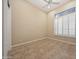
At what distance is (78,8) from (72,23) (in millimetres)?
3506

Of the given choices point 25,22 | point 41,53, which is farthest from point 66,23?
point 41,53

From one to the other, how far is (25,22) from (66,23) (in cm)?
239

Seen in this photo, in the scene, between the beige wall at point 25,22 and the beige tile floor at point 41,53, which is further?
the beige wall at point 25,22

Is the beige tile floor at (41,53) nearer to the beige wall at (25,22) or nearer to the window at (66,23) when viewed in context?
the beige wall at (25,22)

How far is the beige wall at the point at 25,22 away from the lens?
10.6 ft

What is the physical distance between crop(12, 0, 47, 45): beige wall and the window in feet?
3.72

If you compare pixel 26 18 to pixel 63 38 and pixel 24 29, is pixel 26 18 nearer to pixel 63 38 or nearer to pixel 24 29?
pixel 24 29

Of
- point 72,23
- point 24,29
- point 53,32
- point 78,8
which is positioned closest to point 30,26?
point 24,29

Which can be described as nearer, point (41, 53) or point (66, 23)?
point (41, 53)

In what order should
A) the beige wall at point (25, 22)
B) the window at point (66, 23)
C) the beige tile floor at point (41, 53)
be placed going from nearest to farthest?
1. the beige tile floor at point (41, 53)
2. the beige wall at point (25, 22)
3. the window at point (66, 23)

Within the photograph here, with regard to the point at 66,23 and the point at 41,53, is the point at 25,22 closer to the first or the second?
the point at 41,53

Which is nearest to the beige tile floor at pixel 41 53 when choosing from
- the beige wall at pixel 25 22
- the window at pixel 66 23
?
the beige wall at pixel 25 22

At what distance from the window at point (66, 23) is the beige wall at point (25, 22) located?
113 centimetres

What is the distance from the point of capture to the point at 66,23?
14.0 ft
